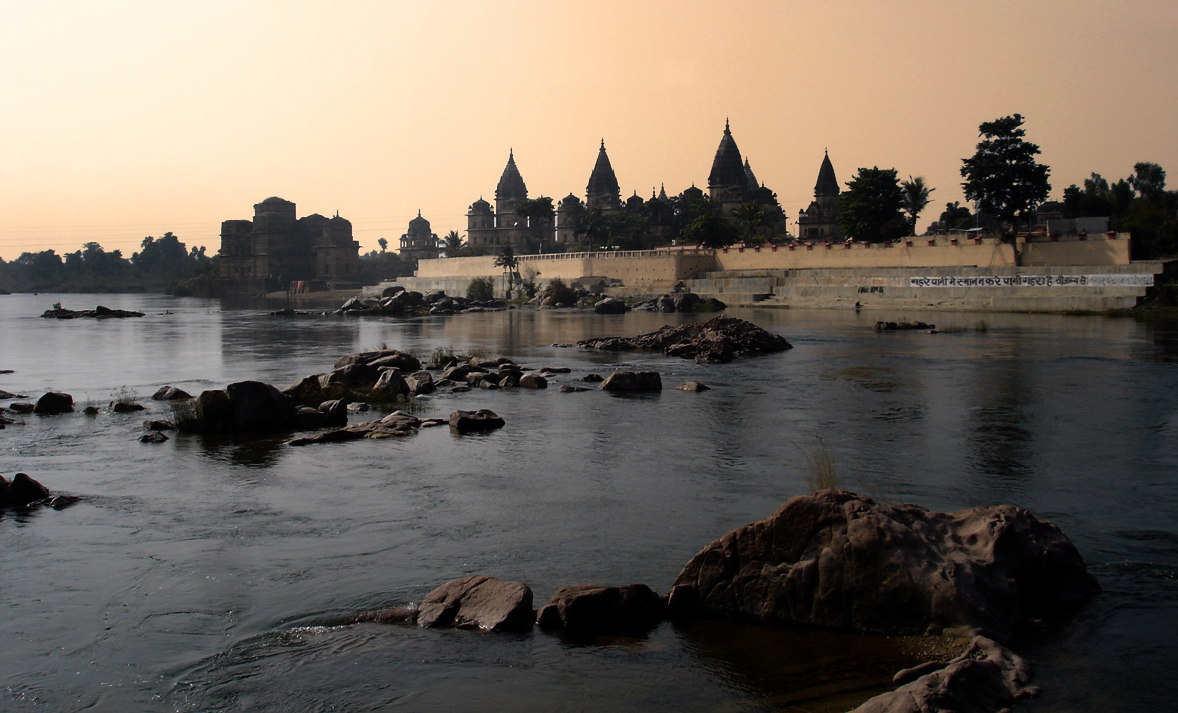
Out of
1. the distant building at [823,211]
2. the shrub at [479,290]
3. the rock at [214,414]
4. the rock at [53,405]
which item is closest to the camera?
the rock at [214,414]

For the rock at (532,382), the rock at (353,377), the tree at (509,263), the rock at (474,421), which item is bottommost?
the rock at (474,421)

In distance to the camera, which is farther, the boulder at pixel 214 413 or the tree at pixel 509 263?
the tree at pixel 509 263

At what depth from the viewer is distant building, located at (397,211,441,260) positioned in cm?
14025

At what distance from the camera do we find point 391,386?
1806 cm

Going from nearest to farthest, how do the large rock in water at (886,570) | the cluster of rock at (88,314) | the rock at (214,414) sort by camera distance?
the large rock in water at (886,570), the rock at (214,414), the cluster of rock at (88,314)

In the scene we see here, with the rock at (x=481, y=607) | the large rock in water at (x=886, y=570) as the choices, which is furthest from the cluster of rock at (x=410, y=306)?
the large rock in water at (x=886, y=570)

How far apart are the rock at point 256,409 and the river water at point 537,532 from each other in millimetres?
802

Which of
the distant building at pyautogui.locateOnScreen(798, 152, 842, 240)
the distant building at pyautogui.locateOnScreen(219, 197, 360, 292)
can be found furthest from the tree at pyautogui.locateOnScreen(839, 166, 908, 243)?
the distant building at pyautogui.locateOnScreen(219, 197, 360, 292)

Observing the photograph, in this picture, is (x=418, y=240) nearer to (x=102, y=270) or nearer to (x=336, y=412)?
(x=102, y=270)

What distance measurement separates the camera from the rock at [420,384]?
18.8 meters

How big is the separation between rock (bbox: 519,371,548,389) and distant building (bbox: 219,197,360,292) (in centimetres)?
10527

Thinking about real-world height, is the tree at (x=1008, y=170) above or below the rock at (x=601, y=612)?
above

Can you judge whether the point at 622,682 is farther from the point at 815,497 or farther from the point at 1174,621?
the point at 1174,621

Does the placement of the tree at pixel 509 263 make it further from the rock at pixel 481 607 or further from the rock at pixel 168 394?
the rock at pixel 481 607
